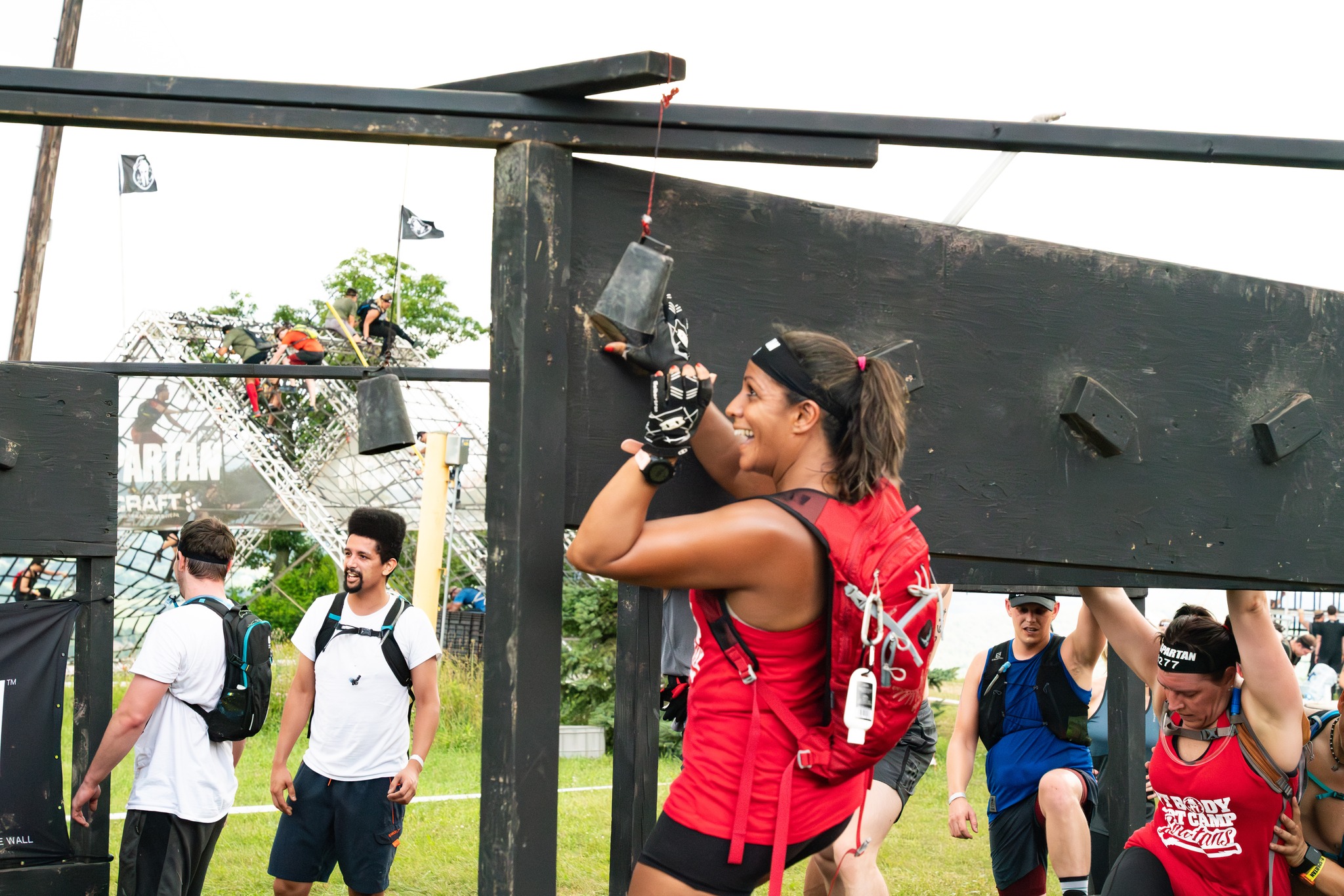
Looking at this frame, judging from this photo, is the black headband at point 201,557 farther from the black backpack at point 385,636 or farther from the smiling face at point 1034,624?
the smiling face at point 1034,624

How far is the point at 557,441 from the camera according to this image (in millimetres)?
2414

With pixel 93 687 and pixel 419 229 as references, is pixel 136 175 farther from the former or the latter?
pixel 93 687

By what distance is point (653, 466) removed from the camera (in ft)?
7.38

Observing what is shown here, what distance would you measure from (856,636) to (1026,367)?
986 mm

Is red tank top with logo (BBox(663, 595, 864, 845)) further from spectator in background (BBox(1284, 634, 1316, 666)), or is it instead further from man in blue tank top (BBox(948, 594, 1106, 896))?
spectator in background (BBox(1284, 634, 1316, 666))

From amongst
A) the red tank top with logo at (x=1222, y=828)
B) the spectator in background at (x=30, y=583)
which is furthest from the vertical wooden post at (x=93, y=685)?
the spectator in background at (x=30, y=583)

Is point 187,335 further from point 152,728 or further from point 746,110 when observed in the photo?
point 746,110

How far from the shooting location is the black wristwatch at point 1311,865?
390 cm

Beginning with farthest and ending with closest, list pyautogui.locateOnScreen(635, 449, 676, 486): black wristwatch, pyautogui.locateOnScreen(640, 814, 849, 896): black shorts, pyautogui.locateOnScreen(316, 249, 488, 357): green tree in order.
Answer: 1. pyautogui.locateOnScreen(316, 249, 488, 357): green tree
2. pyautogui.locateOnScreen(640, 814, 849, 896): black shorts
3. pyautogui.locateOnScreen(635, 449, 676, 486): black wristwatch

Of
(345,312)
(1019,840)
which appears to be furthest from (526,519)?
(345,312)

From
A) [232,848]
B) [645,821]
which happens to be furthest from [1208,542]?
[232,848]

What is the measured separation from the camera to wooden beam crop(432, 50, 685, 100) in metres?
2.29

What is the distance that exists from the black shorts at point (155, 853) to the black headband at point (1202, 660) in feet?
13.3

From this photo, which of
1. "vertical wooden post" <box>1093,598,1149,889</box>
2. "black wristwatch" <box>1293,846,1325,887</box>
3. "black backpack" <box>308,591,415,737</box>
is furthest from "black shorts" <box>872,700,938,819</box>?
"black backpack" <box>308,591,415,737</box>
